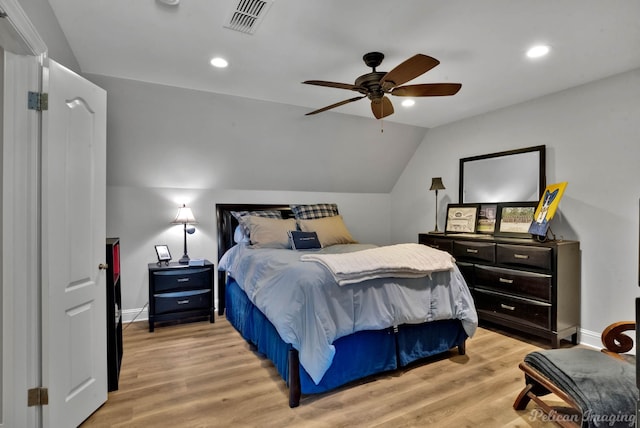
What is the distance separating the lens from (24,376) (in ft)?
5.47

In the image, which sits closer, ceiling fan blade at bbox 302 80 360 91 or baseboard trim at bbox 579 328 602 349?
ceiling fan blade at bbox 302 80 360 91

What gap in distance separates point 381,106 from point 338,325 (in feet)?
5.62

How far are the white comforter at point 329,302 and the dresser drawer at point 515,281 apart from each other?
807 millimetres

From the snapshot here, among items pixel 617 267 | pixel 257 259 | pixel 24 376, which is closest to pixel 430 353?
pixel 257 259

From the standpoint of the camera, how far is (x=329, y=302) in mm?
2203

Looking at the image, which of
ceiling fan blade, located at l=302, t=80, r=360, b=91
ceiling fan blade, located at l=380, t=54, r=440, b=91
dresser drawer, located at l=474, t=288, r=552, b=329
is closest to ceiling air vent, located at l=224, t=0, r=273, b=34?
ceiling fan blade, located at l=302, t=80, r=360, b=91

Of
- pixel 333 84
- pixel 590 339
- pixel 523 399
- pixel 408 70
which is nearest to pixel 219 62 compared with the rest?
pixel 333 84

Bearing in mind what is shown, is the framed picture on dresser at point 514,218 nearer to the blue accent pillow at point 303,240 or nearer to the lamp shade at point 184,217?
the blue accent pillow at point 303,240

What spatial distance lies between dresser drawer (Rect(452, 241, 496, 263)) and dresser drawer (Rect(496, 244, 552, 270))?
0.08 meters

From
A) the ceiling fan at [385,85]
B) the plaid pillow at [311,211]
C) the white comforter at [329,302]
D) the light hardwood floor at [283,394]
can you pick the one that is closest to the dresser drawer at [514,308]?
the light hardwood floor at [283,394]

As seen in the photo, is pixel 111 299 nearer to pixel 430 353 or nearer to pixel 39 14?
pixel 39 14

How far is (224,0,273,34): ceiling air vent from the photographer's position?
1952mm

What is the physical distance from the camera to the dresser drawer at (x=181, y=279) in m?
3.47

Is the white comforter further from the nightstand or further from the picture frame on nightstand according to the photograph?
the picture frame on nightstand
